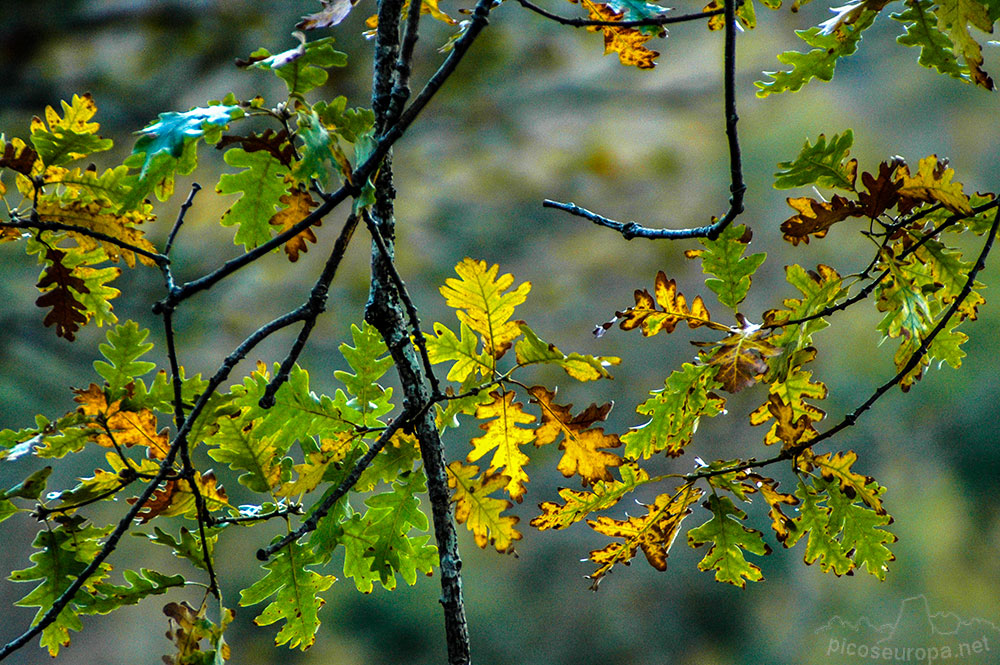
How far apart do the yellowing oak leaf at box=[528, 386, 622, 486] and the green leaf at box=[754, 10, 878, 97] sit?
0.24m

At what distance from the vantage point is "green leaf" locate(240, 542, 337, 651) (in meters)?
0.50

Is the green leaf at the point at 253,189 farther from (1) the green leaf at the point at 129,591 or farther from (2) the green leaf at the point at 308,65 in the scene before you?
(1) the green leaf at the point at 129,591

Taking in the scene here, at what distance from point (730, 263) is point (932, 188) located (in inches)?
4.9

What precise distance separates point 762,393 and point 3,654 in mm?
2457

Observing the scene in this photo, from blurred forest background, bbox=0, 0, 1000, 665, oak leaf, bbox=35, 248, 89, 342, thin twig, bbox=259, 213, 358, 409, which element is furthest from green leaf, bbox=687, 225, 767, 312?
blurred forest background, bbox=0, 0, 1000, 665

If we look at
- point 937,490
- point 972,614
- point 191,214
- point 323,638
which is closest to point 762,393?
point 937,490

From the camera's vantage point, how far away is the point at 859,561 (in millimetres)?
498

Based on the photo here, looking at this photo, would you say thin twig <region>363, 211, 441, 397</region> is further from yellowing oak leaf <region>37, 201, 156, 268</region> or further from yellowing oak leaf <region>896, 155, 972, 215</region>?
yellowing oak leaf <region>896, 155, 972, 215</region>

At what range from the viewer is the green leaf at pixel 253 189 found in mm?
488

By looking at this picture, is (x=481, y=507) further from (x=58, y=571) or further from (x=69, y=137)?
(x=69, y=137)

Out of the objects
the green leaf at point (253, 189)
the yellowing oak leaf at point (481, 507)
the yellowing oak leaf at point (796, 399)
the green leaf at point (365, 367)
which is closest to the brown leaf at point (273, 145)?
the green leaf at point (253, 189)

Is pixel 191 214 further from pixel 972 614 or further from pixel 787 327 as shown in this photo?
pixel 972 614

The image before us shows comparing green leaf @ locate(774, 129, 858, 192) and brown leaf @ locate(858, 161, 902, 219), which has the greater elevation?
green leaf @ locate(774, 129, 858, 192)

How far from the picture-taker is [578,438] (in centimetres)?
49
